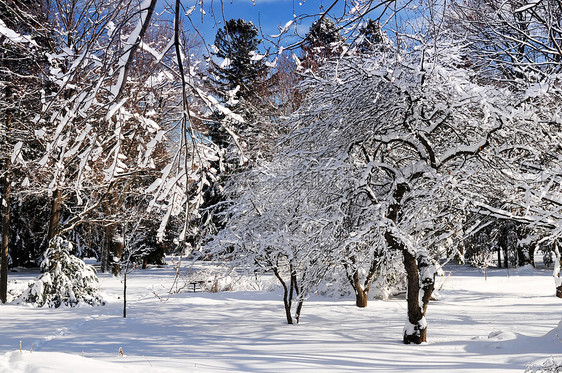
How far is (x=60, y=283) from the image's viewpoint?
525 inches

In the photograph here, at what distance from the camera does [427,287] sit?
864 cm

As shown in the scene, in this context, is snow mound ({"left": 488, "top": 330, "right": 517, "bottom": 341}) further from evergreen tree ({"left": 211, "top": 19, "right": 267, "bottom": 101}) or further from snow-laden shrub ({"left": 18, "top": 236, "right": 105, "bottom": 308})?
snow-laden shrub ({"left": 18, "top": 236, "right": 105, "bottom": 308})

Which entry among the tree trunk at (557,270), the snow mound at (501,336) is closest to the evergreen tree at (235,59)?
the snow mound at (501,336)

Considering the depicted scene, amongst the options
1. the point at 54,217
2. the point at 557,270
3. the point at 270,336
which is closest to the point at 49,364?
the point at 270,336

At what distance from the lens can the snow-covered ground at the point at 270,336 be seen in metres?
6.80

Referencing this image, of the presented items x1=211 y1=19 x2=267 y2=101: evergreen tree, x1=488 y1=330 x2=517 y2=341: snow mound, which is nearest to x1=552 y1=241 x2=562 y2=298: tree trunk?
x1=488 y1=330 x2=517 y2=341: snow mound

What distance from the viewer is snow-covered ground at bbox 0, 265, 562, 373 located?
6797 millimetres

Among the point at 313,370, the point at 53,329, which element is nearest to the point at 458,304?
the point at 313,370

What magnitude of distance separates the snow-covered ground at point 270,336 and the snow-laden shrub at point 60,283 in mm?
502

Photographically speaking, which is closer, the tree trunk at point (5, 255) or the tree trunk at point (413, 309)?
the tree trunk at point (413, 309)

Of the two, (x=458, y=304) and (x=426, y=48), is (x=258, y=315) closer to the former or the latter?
(x=458, y=304)

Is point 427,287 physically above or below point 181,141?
below

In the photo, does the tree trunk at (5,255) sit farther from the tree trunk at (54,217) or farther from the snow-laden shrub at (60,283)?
the tree trunk at (54,217)

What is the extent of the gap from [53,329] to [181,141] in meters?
9.78
